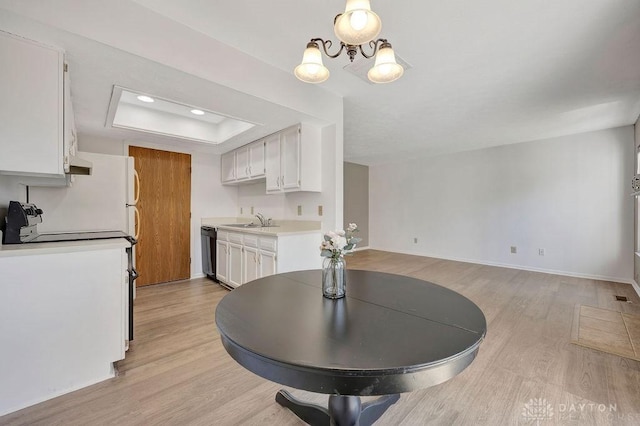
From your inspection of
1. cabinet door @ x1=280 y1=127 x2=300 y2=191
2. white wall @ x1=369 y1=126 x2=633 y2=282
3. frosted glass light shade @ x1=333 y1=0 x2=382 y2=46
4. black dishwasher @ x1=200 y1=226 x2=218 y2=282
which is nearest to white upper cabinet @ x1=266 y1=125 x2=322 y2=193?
cabinet door @ x1=280 y1=127 x2=300 y2=191

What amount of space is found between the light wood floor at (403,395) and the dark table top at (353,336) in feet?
2.67

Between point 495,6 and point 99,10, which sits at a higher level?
point 495,6

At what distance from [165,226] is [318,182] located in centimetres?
251

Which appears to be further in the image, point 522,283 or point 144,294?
point 522,283

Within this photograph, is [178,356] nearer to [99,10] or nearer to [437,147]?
[99,10]

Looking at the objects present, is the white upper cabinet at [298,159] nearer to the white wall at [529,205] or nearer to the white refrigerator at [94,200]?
the white refrigerator at [94,200]

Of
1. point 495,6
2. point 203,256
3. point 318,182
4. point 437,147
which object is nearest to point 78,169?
point 318,182

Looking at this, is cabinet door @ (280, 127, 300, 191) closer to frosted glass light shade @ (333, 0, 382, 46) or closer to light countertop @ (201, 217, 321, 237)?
light countertop @ (201, 217, 321, 237)

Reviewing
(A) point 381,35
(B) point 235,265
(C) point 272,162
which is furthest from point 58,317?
(A) point 381,35

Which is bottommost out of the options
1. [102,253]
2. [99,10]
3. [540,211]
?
[102,253]

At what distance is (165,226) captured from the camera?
13.2ft

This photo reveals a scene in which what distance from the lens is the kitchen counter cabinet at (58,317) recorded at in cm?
149

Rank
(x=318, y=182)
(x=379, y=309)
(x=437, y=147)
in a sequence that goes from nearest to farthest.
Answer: (x=379, y=309)
(x=318, y=182)
(x=437, y=147)

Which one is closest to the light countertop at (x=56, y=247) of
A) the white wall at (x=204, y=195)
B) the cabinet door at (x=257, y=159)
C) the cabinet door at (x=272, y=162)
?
the cabinet door at (x=272, y=162)
